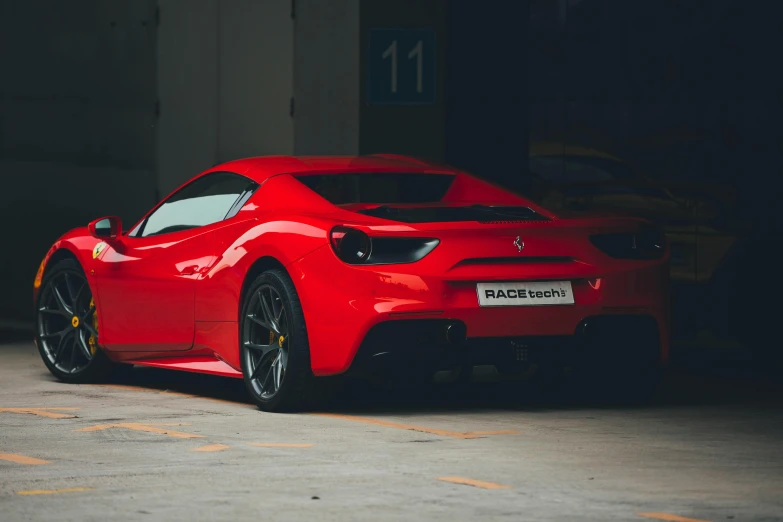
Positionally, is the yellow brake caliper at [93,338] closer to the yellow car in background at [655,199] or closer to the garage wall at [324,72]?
the yellow car in background at [655,199]

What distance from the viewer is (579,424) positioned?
8141mm

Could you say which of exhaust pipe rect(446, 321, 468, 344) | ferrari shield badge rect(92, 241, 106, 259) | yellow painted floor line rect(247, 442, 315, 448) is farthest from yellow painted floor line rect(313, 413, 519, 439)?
ferrari shield badge rect(92, 241, 106, 259)

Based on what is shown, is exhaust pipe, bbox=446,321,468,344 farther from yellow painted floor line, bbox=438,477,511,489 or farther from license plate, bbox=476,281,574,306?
yellow painted floor line, bbox=438,477,511,489

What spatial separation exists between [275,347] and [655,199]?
4292 mm

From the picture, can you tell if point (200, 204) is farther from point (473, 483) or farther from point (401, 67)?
point (401, 67)

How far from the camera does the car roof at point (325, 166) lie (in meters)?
9.32

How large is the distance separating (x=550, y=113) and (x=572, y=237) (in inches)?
181

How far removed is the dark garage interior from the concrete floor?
0.02 meters

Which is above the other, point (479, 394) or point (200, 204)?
point (200, 204)

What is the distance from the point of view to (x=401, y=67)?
15.0m

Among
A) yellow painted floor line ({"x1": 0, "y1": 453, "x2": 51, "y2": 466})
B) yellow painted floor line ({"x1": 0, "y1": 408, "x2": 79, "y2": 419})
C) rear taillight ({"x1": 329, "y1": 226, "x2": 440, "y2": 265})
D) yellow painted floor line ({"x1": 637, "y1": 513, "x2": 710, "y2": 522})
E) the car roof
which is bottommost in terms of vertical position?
yellow painted floor line ({"x1": 0, "y1": 408, "x2": 79, "y2": 419})

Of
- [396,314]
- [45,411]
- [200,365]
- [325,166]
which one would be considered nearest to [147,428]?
[45,411]

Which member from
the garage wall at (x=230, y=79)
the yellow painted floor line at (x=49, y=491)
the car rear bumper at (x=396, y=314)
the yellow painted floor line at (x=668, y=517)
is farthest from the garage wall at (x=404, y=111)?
the yellow painted floor line at (x=668, y=517)

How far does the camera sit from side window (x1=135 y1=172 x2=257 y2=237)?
9453 millimetres
